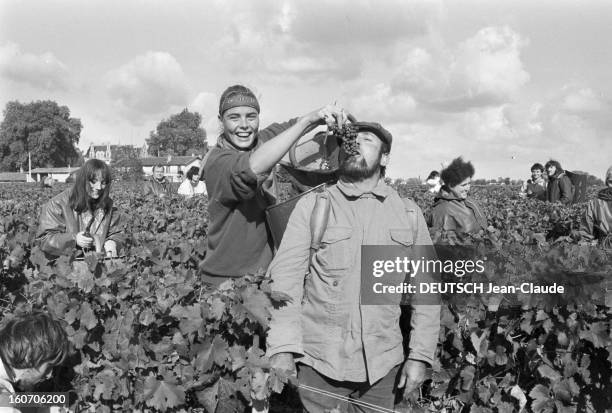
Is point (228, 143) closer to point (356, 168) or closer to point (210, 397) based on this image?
point (356, 168)

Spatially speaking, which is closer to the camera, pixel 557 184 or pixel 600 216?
pixel 600 216

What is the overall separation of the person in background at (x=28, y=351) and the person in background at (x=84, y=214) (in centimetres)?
187

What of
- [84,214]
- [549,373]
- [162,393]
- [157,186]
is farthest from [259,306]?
[157,186]

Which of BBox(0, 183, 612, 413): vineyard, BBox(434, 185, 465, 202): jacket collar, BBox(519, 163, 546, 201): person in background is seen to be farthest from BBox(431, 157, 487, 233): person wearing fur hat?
BBox(519, 163, 546, 201): person in background

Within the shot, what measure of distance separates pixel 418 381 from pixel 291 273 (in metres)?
0.79

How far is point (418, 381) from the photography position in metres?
2.72

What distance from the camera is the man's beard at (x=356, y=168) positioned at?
2738 mm

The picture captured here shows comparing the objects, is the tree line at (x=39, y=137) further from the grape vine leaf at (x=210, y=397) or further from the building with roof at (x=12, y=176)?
the grape vine leaf at (x=210, y=397)

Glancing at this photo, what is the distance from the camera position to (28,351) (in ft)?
8.61

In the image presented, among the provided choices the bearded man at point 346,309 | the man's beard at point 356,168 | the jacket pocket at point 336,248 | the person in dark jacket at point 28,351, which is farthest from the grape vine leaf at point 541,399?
the person in dark jacket at point 28,351

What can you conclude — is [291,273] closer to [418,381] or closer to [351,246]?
[351,246]

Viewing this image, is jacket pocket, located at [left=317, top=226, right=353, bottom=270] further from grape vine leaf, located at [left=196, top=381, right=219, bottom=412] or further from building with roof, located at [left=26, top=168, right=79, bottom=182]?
building with roof, located at [left=26, top=168, right=79, bottom=182]

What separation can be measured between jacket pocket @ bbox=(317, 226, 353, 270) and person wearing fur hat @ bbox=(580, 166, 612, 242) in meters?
4.37

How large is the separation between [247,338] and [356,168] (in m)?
1.01
